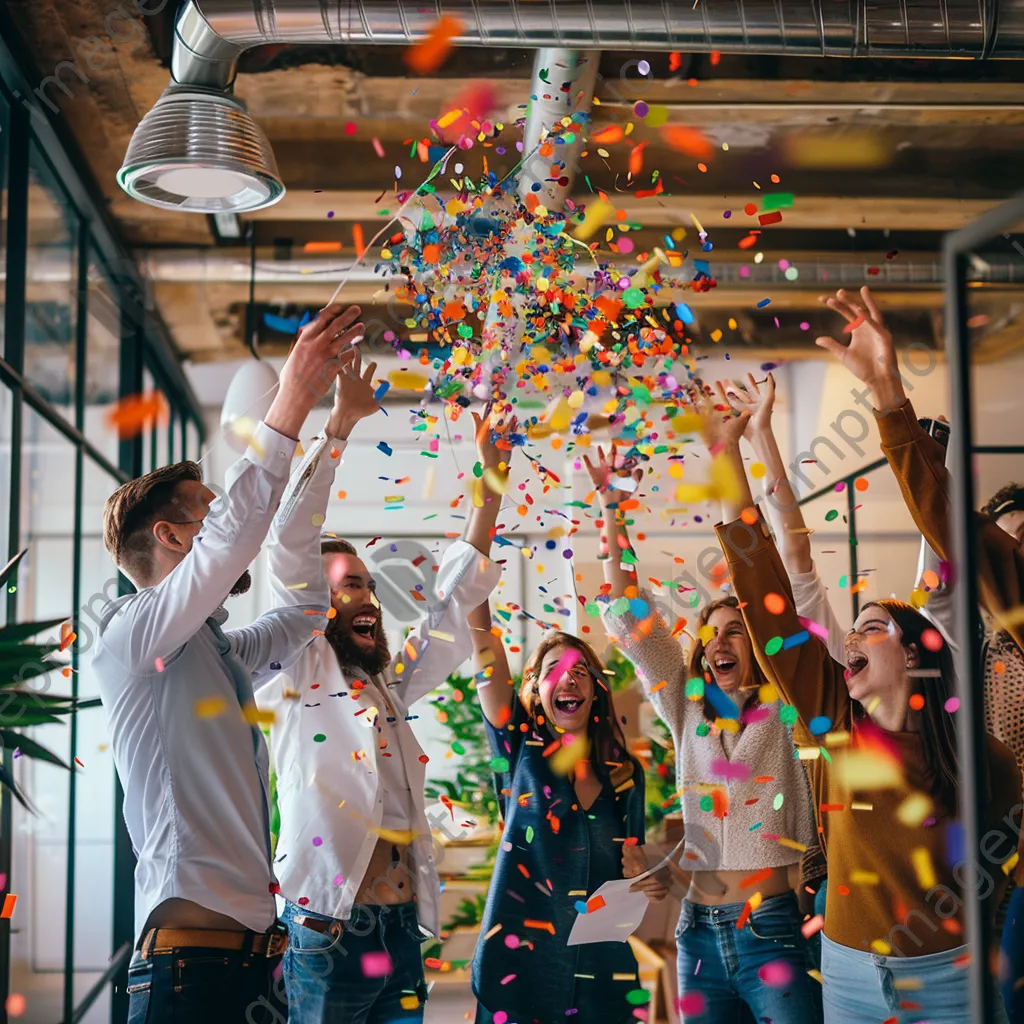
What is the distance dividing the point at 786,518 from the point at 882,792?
2.35 ft

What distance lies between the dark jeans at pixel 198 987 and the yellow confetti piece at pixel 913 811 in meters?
1.21

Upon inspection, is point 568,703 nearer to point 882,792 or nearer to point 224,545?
point 882,792

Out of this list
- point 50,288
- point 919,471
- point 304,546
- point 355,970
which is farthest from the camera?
point 50,288

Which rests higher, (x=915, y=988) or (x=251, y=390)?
(x=251, y=390)

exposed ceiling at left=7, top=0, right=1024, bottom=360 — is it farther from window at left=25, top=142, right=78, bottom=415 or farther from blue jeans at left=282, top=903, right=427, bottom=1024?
blue jeans at left=282, top=903, right=427, bottom=1024

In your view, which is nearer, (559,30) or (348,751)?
(348,751)

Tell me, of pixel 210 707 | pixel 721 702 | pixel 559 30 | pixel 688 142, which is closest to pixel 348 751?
pixel 210 707

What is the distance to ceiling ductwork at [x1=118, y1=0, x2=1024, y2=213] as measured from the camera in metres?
2.74

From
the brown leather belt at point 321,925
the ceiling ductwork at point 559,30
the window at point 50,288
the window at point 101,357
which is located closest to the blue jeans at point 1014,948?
the brown leather belt at point 321,925

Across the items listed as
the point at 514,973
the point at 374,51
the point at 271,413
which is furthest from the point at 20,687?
the point at 374,51

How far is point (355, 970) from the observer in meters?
2.43

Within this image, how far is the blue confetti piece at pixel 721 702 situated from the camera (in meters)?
2.97

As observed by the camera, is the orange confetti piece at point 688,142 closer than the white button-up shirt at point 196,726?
No

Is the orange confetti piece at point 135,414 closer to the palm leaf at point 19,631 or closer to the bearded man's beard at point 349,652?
the bearded man's beard at point 349,652
